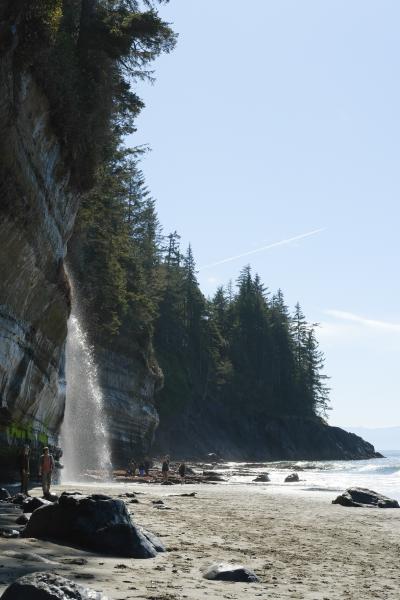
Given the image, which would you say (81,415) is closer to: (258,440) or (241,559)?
(241,559)

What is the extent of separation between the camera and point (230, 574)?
848 centimetres

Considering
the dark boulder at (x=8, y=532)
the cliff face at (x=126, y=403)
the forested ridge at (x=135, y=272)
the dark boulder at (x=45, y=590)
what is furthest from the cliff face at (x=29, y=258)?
the cliff face at (x=126, y=403)

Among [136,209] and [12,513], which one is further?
[136,209]

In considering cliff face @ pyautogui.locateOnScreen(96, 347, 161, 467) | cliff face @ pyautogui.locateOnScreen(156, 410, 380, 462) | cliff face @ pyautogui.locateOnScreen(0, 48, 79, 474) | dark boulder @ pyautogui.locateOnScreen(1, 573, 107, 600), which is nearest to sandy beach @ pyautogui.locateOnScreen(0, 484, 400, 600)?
dark boulder @ pyautogui.locateOnScreen(1, 573, 107, 600)

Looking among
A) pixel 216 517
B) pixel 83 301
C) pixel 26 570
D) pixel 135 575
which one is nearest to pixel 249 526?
pixel 216 517

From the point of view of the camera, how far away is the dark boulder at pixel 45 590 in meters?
5.24

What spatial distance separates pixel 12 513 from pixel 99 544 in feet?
15.1

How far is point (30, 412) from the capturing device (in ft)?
82.7

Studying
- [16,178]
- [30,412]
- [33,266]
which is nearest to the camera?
[16,178]

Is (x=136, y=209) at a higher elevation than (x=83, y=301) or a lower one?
higher

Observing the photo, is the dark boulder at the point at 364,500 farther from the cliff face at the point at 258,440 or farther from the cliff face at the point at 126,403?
the cliff face at the point at 258,440

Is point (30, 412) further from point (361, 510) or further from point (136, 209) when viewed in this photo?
point (136, 209)

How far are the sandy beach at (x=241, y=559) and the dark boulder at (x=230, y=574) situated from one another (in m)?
0.18

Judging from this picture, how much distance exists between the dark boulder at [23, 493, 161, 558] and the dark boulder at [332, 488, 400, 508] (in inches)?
673
